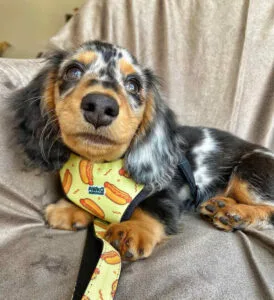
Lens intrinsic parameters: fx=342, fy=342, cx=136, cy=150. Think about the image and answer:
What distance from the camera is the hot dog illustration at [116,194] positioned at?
1.19 meters

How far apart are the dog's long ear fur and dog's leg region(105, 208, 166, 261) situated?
160 millimetres

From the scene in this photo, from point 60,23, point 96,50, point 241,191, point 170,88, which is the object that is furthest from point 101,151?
point 60,23

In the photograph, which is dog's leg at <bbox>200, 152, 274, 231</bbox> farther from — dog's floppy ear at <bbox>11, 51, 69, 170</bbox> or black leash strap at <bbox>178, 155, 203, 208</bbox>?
dog's floppy ear at <bbox>11, 51, 69, 170</bbox>

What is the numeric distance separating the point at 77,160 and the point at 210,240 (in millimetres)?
546

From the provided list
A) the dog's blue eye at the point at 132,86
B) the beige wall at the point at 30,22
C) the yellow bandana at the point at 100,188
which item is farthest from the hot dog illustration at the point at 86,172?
the beige wall at the point at 30,22

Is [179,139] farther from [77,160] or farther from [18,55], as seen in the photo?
[18,55]

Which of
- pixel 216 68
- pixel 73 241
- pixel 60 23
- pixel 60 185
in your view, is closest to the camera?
pixel 73 241

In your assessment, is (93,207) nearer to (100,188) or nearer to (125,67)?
(100,188)

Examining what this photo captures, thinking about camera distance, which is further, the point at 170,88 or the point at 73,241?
the point at 170,88

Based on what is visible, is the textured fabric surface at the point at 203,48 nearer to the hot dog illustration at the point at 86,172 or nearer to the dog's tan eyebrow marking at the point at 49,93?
the dog's tan eyebrow marking at the point at 49,93

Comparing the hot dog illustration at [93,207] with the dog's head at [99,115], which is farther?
the hot dog illustration at [93,207]

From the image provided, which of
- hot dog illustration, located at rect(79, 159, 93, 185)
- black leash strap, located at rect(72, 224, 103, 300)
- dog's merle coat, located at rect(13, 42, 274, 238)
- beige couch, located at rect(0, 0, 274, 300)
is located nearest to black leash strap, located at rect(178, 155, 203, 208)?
dog's merle coat, located at rect(13, 42, 274, 238)

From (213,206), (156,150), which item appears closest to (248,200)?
(213,206)

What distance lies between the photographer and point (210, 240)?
1100 millimetres
